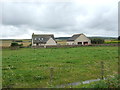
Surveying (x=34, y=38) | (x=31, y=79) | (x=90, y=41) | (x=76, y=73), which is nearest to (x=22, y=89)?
(x=31, y=79)

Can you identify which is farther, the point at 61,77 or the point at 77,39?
the point at 77,39

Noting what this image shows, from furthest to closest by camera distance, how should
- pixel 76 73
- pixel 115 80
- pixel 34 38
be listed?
pixel 34 38, pixel 76 73, pixel 115 80

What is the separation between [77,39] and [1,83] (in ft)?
190

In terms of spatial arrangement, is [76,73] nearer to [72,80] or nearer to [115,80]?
[72,80]

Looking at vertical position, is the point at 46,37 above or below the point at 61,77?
above

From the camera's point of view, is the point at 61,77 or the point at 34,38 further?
the point at 34,38

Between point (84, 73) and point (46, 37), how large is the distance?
Result: 52586mm

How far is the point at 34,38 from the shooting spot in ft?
202

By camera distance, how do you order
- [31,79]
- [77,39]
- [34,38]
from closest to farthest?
1. [31,79]
2. [34,38]
3. [77,39]

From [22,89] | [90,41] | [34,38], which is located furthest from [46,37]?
[22,89]

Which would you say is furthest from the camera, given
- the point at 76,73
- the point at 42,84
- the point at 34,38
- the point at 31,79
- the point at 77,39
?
the point at 77,39

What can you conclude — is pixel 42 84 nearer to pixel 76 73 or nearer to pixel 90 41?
pixel 76 73

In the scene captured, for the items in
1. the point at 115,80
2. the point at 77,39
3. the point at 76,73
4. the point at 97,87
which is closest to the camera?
the point at 97,87

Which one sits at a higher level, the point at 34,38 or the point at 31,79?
the point at 34,38
